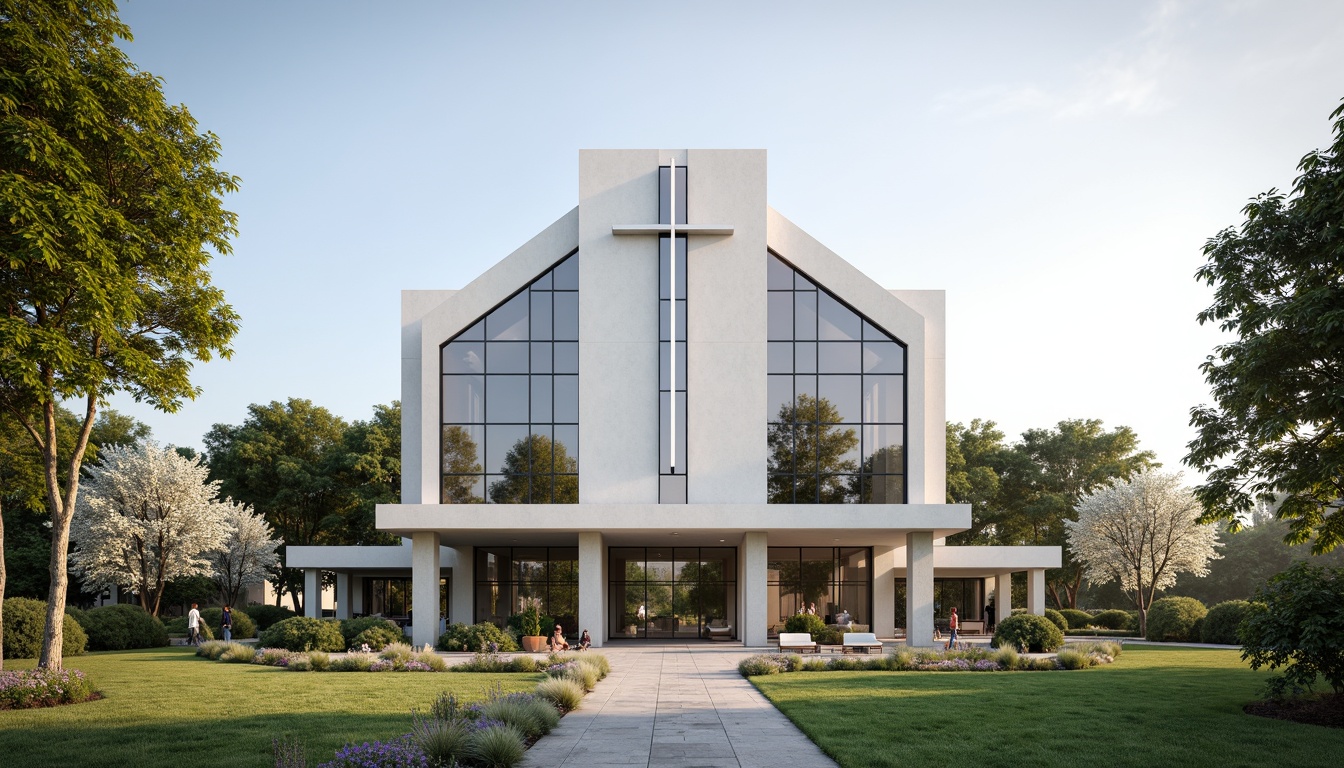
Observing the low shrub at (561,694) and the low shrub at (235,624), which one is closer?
the low shrub at (561,694)

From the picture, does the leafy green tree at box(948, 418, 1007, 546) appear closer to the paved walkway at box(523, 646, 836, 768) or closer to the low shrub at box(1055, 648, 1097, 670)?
the low shrub at box(1055, 648, 1097, 670)

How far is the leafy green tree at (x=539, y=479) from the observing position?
33531 mm

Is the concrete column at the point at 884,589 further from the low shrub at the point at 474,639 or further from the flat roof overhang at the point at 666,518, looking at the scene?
the low shrub at the point at 474,639

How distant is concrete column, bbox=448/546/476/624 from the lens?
127 feet

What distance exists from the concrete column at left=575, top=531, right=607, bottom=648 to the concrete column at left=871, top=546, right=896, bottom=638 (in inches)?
497

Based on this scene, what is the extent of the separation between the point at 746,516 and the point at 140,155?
20685 mm

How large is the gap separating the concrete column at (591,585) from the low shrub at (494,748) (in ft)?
71.4

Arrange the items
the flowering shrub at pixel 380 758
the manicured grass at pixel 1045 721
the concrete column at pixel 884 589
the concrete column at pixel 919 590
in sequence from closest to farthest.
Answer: the flowering shrub at pixel 380 758, the manicured grass at pixel 1045 721, the concrete column at pixel 919 590, the concrete column at pixel 884 589

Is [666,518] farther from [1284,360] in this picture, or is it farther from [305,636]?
[1284,360]

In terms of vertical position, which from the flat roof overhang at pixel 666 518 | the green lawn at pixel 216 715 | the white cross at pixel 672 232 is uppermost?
the white cross at pixel 672 232

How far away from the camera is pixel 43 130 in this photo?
51.9ft

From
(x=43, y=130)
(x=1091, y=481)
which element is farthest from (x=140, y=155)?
(x=1091, y=481)

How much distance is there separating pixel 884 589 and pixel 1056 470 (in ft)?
92.0

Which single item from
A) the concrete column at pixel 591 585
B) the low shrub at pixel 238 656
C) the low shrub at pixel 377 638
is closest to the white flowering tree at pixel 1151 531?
the concrete column at pixel 591 585
